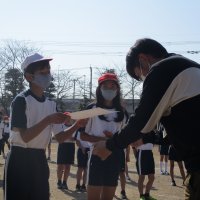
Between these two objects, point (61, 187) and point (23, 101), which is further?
point (61, 187)

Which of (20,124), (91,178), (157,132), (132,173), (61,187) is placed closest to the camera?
(157,132)

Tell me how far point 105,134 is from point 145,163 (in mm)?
3779

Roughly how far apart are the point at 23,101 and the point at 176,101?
1.84m

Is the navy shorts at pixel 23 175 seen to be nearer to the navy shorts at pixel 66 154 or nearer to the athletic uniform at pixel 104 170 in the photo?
the athletic uniform at pixel 104 170

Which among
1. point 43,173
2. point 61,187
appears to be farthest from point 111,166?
point 61,187

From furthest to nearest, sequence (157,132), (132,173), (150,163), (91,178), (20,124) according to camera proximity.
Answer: (132,173), (150,163), (91,178), (20,124), (157,132)

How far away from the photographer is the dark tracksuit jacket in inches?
113

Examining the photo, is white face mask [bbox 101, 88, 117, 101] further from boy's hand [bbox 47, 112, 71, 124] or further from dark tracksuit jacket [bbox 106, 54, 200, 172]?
dark tracksuit jacket [bbox 106, 54, 200, 172]

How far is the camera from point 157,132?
12.2ft

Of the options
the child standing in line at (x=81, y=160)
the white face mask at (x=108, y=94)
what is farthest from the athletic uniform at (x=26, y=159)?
the child standing in line at (x=81, y=160)

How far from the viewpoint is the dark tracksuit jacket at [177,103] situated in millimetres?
2861

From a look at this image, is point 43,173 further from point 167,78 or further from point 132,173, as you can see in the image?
point 132,173

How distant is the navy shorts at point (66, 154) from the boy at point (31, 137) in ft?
22.6

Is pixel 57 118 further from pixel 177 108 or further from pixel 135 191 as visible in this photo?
pixel 135 191
